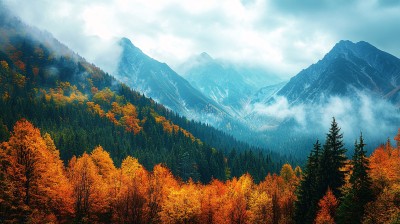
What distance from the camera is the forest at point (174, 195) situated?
142ft

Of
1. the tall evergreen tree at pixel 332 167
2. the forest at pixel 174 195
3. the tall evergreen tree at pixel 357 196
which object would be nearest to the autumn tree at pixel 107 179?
the forest at pixel 174 195

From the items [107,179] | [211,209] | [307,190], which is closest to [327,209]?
[307,190]

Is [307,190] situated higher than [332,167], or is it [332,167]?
[332,167]

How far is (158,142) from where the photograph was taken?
566 ft

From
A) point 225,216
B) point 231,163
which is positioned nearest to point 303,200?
point 225,216

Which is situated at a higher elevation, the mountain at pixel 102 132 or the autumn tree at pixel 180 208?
the mountain at pixel 102 132

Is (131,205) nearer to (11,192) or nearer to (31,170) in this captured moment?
(31,170)

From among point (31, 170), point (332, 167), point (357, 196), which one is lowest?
point (357, 196)

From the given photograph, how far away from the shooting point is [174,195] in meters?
63.2

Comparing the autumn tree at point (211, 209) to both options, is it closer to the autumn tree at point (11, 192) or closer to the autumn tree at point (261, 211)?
the autumn tree at point (261, 211)

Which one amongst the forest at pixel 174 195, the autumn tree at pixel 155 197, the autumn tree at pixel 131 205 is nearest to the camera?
the forest at pixel 174 195

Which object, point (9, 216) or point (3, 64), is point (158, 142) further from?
point (9, 216)

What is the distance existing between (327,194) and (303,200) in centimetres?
570

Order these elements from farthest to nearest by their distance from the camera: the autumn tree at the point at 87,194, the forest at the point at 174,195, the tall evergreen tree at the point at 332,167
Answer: the autumn tree at the point at 87,194 → the tall evergreen tree at the point at 332,167 → the forest at the point at 174,195
